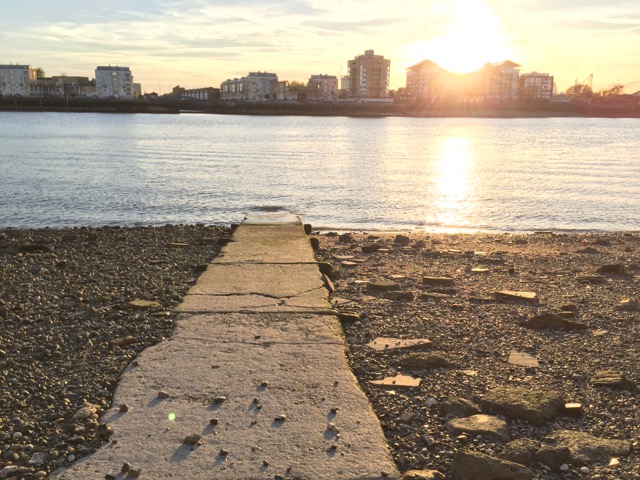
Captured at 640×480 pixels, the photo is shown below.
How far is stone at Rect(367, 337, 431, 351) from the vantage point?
5.38 meters

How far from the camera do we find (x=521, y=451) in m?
3.60

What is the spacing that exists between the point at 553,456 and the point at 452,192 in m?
20.1

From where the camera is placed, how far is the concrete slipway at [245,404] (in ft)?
10.5

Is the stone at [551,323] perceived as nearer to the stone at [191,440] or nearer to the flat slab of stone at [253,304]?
the flat slab of stone at [253,304]

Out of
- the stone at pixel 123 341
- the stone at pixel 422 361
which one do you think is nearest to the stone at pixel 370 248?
the stone at pixel 422 361

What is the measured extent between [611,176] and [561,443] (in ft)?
92.5

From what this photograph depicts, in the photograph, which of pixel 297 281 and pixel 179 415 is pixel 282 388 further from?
pixel 297 281

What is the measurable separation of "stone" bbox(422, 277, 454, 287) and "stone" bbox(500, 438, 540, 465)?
14.9ft

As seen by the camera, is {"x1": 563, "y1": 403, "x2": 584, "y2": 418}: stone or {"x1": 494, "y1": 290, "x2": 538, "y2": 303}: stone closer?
{"x1": 563, "y1": 403, "x2": 584, "y2": 418}: stone

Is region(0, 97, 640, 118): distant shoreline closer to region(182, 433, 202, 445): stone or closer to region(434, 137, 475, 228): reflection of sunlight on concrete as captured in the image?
region(434, 137, 475, 228): reflection of sunlight on concrete

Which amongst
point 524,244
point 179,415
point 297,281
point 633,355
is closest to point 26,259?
point 297,281

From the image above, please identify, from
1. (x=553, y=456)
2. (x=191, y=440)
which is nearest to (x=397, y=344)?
(x=553, y=456)

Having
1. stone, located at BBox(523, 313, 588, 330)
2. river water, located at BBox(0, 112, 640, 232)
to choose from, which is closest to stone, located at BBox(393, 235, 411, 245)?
river water, located at BBox(0, 112, 640, 232)

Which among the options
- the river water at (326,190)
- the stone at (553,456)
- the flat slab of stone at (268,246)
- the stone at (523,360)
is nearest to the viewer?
the stone at (553,456)
